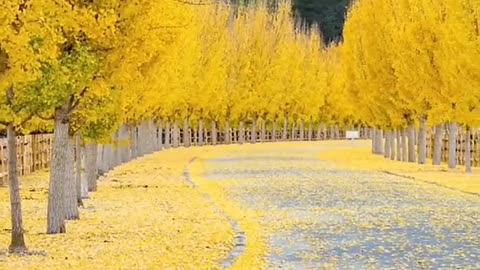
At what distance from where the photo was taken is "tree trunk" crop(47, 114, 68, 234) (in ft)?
68.7

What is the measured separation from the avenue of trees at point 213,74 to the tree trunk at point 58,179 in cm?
2

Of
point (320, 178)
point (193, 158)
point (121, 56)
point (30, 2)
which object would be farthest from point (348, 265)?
point (193, 158)

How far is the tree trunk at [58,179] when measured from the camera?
2094 cm

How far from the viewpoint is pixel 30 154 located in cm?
4509

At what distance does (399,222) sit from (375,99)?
35.0 metres

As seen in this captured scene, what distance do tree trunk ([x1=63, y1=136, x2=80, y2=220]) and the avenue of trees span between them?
0.14 feet

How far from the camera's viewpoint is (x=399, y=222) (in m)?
22.6

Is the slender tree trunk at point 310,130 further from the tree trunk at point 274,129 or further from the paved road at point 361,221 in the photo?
the paved road at point 361,221

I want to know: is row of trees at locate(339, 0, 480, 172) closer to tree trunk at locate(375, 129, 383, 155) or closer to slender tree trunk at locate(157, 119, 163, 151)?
tree trunk at locate(375, 129, 383, 155)

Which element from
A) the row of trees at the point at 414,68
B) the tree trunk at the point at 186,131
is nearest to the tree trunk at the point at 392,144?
the row of trees at the point at 414,68

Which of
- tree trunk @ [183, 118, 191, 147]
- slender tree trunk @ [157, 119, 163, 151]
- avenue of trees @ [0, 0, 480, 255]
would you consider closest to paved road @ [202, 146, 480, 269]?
avenue of trees @ [0, 0, 480, 255]

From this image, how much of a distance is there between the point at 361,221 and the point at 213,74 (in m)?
53.7

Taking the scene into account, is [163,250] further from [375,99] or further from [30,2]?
[375,99]

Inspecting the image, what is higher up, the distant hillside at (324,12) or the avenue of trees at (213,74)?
the distant hillside at (324,12)
